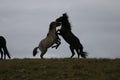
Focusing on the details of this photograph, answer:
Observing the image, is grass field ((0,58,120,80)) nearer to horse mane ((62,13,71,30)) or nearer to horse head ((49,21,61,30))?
horse head ((49,21,61,30))

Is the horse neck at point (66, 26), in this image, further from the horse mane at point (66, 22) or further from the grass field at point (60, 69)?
the grass field at point (60, 69)

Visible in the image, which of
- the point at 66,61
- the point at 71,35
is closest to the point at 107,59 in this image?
the point at 66,61

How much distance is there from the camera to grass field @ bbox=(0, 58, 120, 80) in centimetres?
1992

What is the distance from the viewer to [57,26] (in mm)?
27578

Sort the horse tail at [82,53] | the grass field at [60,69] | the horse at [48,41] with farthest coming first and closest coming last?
the horse tail at [82,53] < the horse at [48,41] < the grass field at [60,69]

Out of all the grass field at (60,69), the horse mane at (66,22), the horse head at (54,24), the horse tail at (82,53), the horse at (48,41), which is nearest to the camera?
the grass field at (60,69)

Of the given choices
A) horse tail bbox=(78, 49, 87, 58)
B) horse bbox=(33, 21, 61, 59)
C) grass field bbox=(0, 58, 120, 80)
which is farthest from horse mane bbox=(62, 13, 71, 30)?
grass field bbox=(0, 58, 120, 80)

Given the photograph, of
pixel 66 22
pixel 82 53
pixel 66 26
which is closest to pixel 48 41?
pixel 66 26

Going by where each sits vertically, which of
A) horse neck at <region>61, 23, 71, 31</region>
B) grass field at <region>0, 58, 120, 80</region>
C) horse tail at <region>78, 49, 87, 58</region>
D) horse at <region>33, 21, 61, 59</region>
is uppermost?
horse neck at <region>61, 23, 71, 31</region>

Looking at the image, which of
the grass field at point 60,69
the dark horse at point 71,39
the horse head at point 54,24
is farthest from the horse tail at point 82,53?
the grass field at point 60,69

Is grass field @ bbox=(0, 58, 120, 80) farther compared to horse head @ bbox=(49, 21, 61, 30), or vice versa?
horse head @ bbox=(49, 21, 61, 30)

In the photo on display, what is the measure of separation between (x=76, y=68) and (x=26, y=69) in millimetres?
2356

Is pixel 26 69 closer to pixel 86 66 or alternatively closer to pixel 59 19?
pixel 86 66

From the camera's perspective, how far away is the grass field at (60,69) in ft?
65.4
